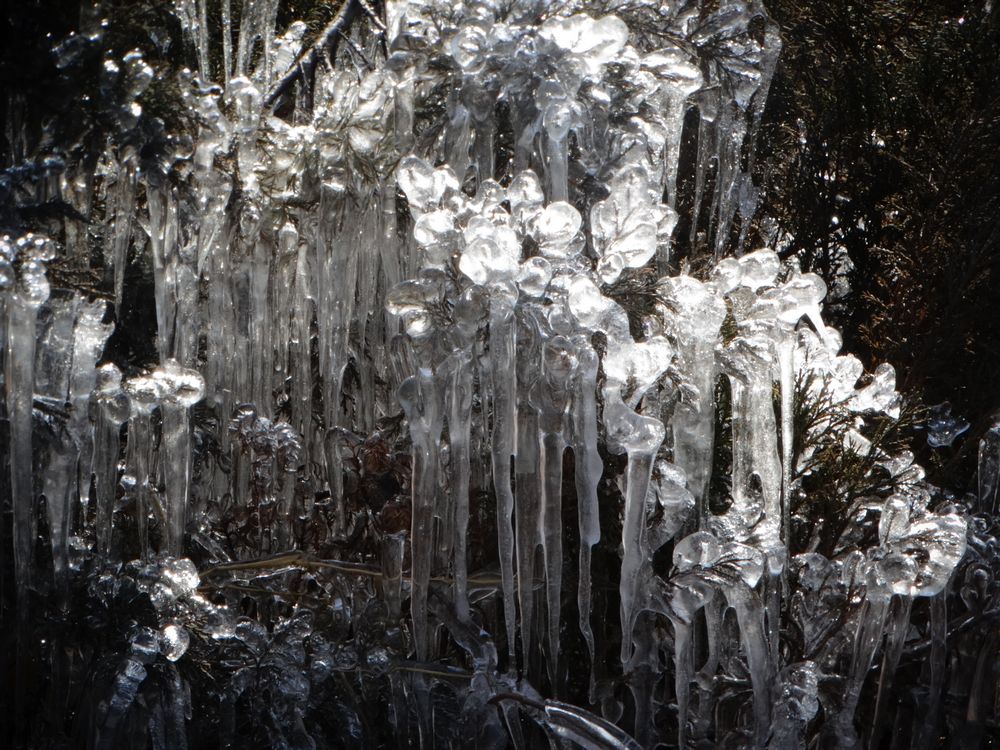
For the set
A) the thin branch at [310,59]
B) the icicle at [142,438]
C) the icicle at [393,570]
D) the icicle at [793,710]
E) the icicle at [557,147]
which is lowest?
the icicle at [793,710]

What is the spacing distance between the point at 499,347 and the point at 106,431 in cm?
104

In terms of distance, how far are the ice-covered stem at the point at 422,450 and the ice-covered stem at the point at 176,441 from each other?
66cm

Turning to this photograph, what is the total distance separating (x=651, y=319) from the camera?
2.72m

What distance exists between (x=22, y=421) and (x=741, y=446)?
1667 mm

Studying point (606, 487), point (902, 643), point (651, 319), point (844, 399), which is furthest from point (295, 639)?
point (844, 399)

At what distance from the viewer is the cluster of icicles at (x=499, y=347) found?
94.0 inches

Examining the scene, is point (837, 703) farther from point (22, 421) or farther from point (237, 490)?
point (22, 421)

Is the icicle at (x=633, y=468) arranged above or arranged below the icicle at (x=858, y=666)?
above

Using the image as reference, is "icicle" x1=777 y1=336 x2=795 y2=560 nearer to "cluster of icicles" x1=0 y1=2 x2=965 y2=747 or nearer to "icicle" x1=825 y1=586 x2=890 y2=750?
"cluster of icicles" x1=0 y1=2 x2=965 y2=747

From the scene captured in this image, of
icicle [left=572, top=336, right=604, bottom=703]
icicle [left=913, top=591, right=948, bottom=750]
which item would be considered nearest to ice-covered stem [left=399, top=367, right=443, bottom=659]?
icicle [left=572, top=336, right=604, bottom=703]

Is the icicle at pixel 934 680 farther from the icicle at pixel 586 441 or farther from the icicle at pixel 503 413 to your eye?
the icicle at pixel 503 413

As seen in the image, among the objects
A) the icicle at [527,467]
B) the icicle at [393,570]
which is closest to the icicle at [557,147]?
the icicle at [527,467]

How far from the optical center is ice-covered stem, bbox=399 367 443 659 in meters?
2.36

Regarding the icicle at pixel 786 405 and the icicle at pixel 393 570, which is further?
the icicle at pixel 786 405
